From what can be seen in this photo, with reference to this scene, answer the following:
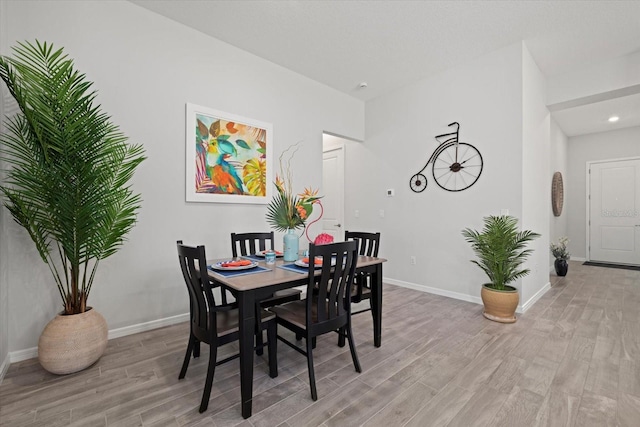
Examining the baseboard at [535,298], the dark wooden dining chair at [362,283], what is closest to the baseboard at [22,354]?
the dark wooden dining chair at [362,283]

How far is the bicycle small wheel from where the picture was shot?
4133 millimetres

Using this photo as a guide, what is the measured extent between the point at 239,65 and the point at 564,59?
13.0ft

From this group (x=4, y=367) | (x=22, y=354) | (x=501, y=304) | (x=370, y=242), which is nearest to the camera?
(x=4, y=367)

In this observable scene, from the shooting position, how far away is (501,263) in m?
3.01

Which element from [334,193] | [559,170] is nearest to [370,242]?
[334,193]

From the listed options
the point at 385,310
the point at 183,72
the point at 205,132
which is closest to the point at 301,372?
the point at 385,310

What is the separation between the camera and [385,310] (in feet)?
10.9

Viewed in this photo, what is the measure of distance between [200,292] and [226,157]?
1907 millimetres

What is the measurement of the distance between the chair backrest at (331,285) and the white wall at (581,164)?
710 cm

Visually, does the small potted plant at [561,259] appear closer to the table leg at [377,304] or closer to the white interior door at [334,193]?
the white interior door at [334,193]

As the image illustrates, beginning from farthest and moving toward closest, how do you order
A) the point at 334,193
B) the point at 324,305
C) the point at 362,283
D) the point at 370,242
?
the point at 334,193, the point at 370,242, the point at 362,283, the point at 324,305

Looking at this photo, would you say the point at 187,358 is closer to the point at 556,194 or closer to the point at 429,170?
the point at 429,170

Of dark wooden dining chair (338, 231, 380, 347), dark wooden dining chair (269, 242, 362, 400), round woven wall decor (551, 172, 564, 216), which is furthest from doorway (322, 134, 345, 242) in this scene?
round woven wall decor (551, 172, 564, 216)

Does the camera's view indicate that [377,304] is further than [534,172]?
No
